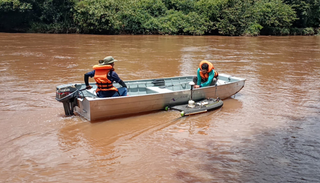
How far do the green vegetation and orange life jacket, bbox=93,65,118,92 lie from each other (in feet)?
79.5

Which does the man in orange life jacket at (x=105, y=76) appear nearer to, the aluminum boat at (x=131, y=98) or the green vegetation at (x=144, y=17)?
the aluminum boat at (x=131, y=98)

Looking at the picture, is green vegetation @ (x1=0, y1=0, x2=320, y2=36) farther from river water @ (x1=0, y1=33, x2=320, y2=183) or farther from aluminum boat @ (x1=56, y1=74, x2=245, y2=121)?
aluminum boat @ (x1=56, y1=74, x2=245, y2=121)

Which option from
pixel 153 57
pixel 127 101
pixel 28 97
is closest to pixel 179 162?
pixel 127 101

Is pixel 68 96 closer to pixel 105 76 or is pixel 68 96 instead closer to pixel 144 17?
pixel 105 76

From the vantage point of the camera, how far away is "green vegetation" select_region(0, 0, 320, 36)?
30.7m

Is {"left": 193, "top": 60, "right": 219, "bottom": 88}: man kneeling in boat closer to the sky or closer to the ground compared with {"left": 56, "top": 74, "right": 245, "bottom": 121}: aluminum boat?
closer to the sky

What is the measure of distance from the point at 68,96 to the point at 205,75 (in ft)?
11.8

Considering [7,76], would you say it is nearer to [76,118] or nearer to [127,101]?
[76,118]

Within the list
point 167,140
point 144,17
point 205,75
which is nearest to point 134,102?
point 167,140

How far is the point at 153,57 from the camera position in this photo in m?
16.7

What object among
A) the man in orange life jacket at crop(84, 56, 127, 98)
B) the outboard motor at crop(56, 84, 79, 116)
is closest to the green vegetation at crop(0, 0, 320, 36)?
the outboard motor at crop(56, 84, 79, 116)

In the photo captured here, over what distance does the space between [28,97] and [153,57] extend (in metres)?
8.76

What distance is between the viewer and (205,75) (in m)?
8.41

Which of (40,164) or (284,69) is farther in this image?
(284,69)
